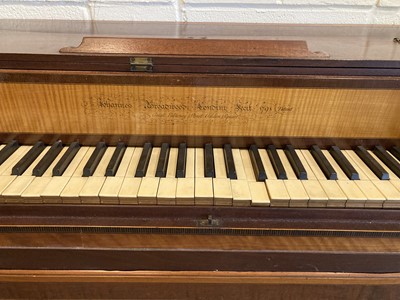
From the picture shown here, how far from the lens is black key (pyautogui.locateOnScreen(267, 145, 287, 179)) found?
101cm

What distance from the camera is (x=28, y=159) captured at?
3.53ft

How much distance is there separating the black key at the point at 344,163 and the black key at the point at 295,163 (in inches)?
4.9

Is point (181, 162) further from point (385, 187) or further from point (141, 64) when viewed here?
point (385, 187)

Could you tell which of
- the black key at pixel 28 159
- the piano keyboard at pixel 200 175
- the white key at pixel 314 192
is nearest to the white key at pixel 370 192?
the piano keyboard at pixel 200 175

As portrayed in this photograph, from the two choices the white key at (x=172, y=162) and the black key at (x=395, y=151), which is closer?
the white key at (x=172, y=162)

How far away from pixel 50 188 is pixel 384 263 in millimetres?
954

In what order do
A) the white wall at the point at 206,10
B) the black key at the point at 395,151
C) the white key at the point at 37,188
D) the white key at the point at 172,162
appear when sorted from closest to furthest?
the white key at the point at 37,188
the white key at the point at 172,162
the black key at the point at 395,151
the white wall at the point at 206,10

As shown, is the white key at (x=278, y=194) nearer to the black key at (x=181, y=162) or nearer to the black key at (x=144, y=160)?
the black key at (x=181, y=162)

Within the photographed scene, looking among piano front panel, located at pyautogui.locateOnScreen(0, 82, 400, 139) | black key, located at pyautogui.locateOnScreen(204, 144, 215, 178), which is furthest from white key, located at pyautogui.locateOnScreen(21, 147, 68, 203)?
black key, located at pyautogui.locateOnScreen(204, 144, 215, 178)

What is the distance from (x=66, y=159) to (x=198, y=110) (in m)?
0.43

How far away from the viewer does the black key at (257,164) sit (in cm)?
101

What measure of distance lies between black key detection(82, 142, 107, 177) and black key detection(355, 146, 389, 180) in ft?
2.69

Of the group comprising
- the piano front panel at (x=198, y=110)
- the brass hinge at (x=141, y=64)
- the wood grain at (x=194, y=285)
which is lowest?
the wood grain at (x=194, y=285)

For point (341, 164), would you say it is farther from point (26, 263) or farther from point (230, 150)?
point (26, 263)
